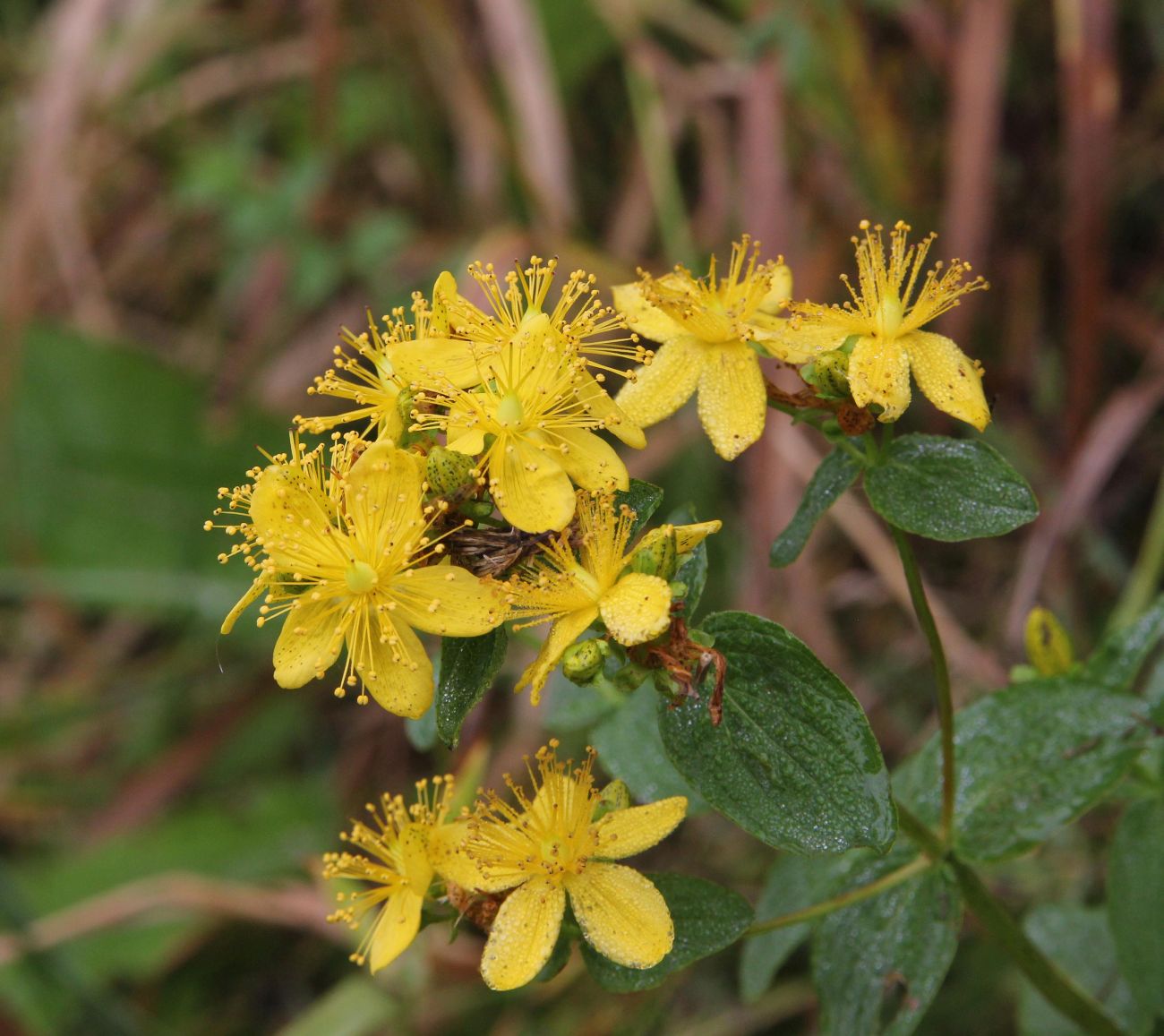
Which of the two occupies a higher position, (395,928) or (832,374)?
(832,374)

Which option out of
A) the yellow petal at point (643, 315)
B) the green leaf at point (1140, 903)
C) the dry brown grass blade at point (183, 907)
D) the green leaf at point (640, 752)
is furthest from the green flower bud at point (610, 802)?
Result: the dry brown grass blade at point (183, 907)

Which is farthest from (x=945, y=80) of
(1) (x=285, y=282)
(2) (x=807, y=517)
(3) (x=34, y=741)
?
(3) (x=34, y=741)

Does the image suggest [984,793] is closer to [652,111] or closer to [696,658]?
[696,658]

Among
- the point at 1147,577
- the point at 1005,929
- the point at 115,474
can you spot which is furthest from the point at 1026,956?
the point at 115,474

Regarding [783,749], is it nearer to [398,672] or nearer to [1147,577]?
[398,672]

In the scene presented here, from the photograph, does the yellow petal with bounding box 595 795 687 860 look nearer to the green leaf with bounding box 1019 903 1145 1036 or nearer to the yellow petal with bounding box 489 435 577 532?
the yellow petal with bounding box 489 435 577 532

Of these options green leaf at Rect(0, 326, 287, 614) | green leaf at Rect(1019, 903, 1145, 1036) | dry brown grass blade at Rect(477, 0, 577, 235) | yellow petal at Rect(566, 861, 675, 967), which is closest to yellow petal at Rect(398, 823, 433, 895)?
yellow petal at Rect(566, 861, 675, 967)
